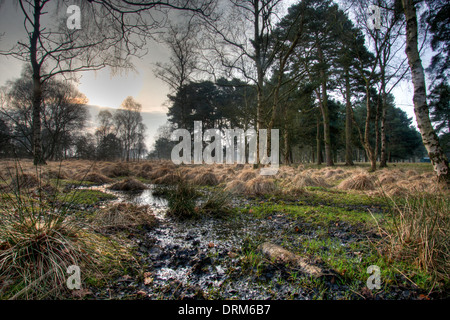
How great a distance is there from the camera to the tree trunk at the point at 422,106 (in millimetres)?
4715

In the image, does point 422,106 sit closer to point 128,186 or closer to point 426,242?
point 426,242

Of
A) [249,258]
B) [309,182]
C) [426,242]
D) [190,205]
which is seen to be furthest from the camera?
[309,182]

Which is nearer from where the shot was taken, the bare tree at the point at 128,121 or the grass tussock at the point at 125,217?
Result: the grass tussock at the point at 125,217

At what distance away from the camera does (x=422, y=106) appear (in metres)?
4.81

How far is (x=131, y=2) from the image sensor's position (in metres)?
3.02

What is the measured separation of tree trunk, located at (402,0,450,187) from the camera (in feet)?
15.5

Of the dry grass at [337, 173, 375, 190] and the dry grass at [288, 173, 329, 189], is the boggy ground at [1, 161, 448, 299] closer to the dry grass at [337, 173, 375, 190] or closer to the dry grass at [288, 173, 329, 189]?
the dry grass at [337, 173, 375, 190]

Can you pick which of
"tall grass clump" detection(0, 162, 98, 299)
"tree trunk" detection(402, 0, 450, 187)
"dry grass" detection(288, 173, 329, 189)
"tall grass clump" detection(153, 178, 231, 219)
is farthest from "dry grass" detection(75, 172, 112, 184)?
"tree trunk" detection(402, 0, 450, 187)

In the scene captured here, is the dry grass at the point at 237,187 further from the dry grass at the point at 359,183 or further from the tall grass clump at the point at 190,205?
the dry grass at the point at 359,183

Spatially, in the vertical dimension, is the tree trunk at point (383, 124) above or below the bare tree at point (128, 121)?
below

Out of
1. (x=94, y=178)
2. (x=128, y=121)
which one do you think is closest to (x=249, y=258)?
(x=94, y=178)

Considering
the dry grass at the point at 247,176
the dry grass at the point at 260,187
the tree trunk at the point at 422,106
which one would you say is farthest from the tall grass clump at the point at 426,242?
the dry grass at the point at 247,176

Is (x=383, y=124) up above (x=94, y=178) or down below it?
above

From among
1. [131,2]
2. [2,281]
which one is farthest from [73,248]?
[131,2]
